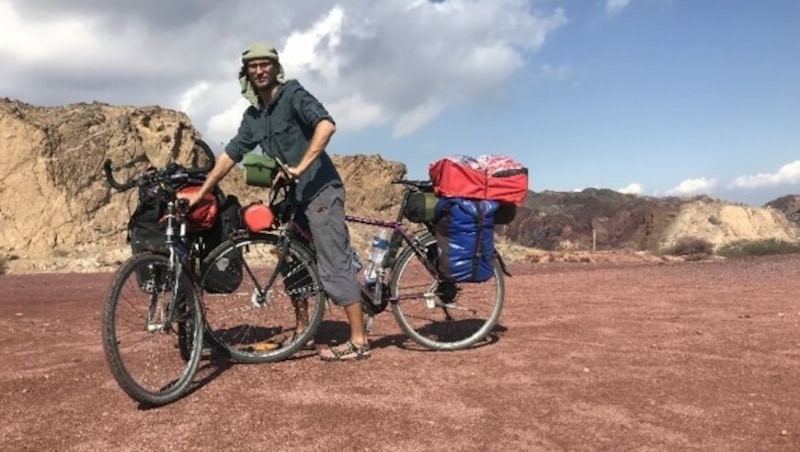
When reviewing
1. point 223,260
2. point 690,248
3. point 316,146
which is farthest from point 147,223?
point 690,248

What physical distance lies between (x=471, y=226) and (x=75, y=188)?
22910mm

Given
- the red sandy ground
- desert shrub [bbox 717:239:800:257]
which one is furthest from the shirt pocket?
desert shrub [bbox 717:239:800:257]

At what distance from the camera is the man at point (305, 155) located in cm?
458

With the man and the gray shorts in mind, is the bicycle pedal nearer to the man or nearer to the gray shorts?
the man

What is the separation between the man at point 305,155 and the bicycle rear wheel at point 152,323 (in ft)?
2.06

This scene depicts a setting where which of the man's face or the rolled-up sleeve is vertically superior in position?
the man's face

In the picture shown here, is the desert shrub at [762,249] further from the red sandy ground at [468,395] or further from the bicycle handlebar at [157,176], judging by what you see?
the bicycle handlebar at [157,176]

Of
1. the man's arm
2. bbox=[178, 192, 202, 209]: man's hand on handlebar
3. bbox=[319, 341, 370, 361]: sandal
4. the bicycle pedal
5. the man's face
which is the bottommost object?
bbox=[319, 341, 370, 361]: sandal

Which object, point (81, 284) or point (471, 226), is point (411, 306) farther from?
point (81, 284)

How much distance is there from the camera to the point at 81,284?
13688 millimetres

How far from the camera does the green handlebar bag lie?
179 inches

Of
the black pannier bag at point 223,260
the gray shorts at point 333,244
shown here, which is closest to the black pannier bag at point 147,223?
the black pannier bag at point 223,260

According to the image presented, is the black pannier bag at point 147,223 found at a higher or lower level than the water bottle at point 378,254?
higher

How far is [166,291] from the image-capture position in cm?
429
